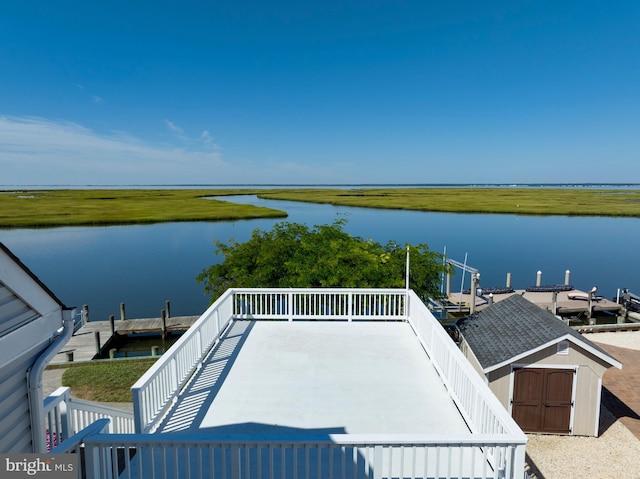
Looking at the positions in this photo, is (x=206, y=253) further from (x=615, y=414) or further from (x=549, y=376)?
(x=615, y=414)

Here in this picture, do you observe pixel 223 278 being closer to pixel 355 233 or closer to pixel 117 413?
pixel 117 413

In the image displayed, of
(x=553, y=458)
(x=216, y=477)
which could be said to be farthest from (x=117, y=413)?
(x=553, y=458)

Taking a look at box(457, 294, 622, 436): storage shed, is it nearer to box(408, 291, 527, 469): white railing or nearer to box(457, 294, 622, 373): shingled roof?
box(457, 294, 622, 373): shingled roof

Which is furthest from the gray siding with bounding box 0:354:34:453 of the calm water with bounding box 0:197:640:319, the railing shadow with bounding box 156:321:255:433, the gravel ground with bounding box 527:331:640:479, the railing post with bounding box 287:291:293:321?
the calm water with bounding box 0:197:640:319

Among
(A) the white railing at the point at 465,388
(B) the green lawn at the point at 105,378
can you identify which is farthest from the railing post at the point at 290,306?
(B) the green lawn at the point at 105,378

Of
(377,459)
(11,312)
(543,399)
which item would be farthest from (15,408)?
(543,399)
